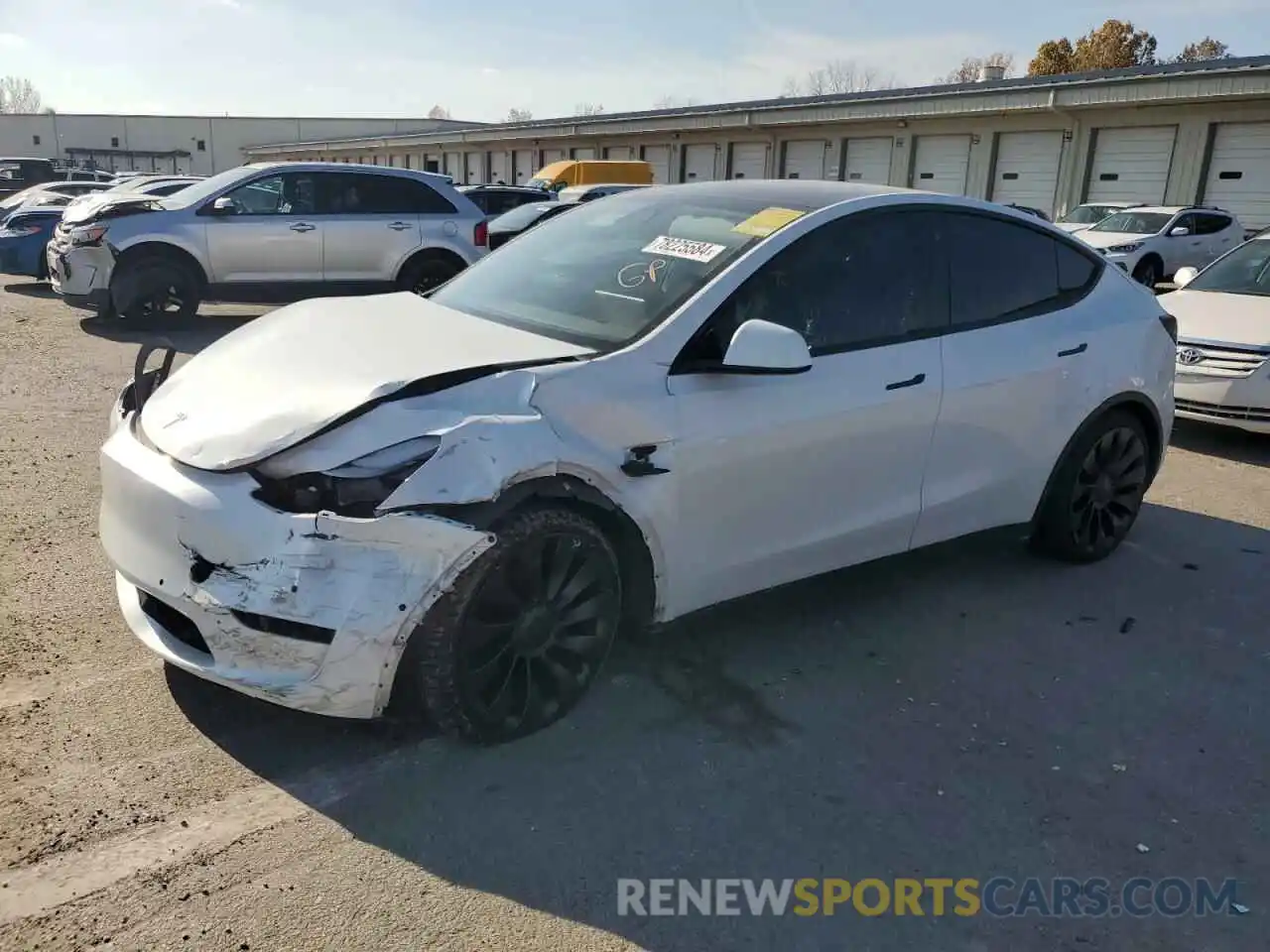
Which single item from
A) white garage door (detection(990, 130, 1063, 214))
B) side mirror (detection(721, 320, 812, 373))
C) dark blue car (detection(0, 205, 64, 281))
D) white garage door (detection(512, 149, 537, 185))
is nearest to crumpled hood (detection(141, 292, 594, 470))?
side mirror (detection(721, 320, 812, 373))

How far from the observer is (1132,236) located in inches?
755

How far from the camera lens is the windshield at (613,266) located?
3.60 meters

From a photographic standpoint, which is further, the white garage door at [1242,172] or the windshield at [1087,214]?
the white garage door at [1242,172]

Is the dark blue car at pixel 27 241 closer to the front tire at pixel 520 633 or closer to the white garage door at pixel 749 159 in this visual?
the front tire at pixel 520 633

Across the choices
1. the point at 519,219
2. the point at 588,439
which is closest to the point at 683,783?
the point at 588,439

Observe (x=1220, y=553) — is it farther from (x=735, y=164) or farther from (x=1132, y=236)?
(x=735, y=164)

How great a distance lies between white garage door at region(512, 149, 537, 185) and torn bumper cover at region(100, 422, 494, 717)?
45.9 meters

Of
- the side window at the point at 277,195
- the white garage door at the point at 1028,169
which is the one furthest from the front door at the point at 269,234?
the white garage door at the point at 1028,169

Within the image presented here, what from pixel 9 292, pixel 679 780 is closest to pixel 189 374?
pixel 679 780

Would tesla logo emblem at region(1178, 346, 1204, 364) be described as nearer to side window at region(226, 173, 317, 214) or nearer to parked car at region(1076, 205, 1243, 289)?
side window at region(226, 173, 317, 214)

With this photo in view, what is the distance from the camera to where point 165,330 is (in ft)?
37.0

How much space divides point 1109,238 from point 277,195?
15.2 m

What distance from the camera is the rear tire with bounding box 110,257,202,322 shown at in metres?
10.9

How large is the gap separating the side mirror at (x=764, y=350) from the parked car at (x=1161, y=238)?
17410 millimetres
